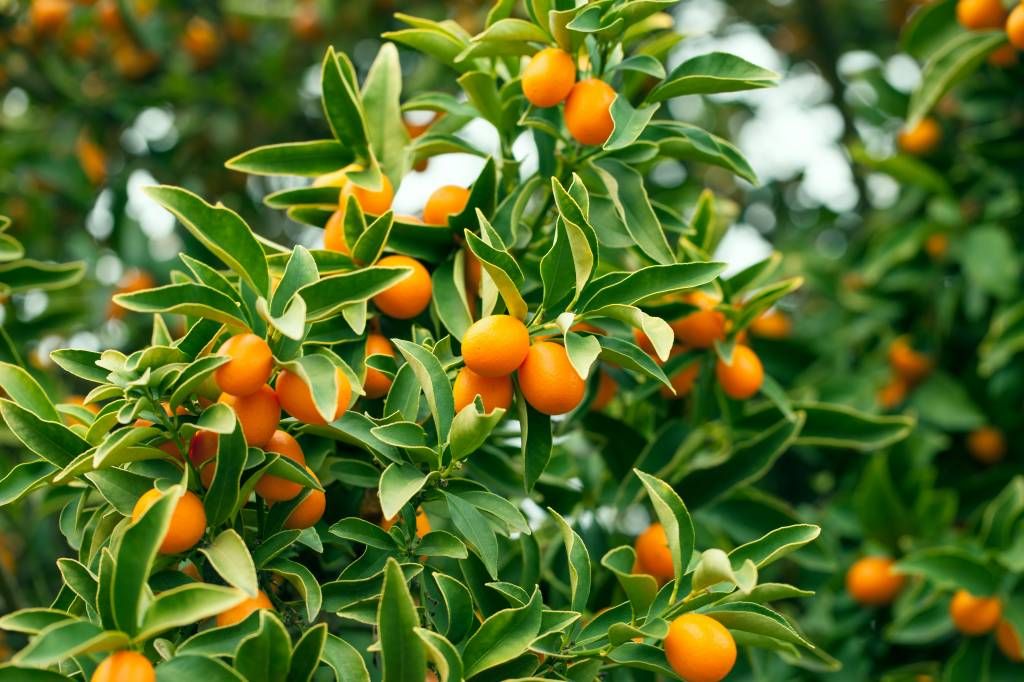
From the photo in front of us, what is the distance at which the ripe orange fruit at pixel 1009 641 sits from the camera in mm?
1691

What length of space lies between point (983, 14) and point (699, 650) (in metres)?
1.38

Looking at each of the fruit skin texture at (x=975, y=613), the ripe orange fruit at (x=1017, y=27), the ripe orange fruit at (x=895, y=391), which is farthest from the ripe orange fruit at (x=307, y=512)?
the ripe orange fruit at (x=895, y=391)

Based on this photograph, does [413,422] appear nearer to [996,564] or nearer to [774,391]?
[774,391]

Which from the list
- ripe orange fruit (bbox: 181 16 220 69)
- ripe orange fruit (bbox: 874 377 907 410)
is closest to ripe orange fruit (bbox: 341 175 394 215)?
ripe orange fruit (bbox: 874 377 907 410)

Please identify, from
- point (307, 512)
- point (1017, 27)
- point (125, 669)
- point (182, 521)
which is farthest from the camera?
point (1017, 27)

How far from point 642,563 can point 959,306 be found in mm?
1289

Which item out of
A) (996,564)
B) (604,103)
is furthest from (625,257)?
(996,564)

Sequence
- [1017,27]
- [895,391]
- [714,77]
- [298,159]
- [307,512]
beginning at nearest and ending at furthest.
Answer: [307,512] < [714,77] < [298,159] < [1017,27] < [895,391]

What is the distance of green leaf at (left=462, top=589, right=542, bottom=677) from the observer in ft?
3.37

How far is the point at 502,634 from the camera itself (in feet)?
3.41

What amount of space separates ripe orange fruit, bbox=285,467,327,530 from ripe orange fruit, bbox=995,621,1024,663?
1165 millimetres

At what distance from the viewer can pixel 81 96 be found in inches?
106

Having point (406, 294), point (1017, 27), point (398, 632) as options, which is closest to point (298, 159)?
point (406, 294)

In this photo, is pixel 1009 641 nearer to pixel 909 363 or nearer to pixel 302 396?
pixel 909 363
